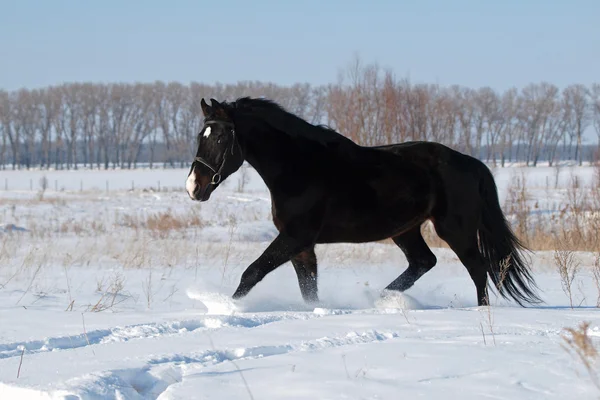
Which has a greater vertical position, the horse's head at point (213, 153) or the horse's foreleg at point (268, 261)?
the horse's head at point (213, 153)

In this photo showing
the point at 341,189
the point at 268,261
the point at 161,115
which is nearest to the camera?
the point at 268,261

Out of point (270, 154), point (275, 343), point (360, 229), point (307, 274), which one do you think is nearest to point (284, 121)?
point (270, 154)

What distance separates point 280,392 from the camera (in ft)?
9.50

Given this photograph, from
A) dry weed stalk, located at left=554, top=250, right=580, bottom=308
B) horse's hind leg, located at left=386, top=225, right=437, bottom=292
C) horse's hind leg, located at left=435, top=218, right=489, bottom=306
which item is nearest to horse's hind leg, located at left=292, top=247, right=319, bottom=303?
horse's hind leg, located at left=386, top=225, right=437, bottom=292

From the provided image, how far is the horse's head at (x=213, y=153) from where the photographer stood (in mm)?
5820

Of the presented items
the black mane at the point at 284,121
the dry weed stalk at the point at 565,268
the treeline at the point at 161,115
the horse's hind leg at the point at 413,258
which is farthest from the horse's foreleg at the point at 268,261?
the treeline at the point at 161,115

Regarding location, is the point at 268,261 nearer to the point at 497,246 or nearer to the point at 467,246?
the point at 467,246

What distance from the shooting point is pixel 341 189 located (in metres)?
5.99

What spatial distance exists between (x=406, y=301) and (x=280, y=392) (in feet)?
10.6

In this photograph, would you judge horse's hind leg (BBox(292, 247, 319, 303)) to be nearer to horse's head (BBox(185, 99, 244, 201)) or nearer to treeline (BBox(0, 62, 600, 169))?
horse's head (BBox(185, 99, 244, 201))

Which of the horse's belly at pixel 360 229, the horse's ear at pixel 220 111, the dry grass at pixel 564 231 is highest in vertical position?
the horse's ear at pixel 220 111

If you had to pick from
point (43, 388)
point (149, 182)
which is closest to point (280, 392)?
point (43, 388)

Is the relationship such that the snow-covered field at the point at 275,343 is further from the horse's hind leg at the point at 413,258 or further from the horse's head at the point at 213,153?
the horse's head at the point at 213,153

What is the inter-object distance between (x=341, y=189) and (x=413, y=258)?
1216 millimetres
